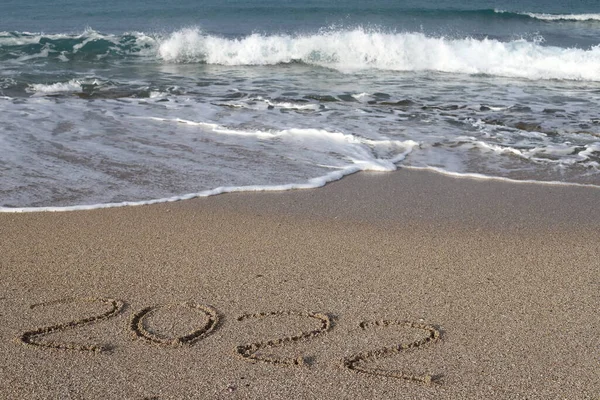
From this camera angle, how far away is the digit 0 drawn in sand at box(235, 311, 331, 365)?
3059mm

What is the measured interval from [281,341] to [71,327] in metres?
1.00

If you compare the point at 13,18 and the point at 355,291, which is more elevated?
the point at 13,18

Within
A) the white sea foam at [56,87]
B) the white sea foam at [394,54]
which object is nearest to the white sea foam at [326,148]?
the white sea foam at [56,87]

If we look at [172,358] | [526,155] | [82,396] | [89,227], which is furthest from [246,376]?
[526,155]

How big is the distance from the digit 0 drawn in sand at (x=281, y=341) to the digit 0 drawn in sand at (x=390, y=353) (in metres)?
0.19

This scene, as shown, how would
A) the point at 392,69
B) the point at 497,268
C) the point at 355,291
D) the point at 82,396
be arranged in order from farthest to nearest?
the point at 392,69 < the point at 497,268 < the point at 355,291 < the point at 82,396

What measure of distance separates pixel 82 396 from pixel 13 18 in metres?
24.9

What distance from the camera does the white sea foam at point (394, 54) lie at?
14.3 metres

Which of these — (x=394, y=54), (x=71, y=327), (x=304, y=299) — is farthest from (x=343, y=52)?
(x=71, y=327)

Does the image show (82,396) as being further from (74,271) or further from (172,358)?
(74,271)

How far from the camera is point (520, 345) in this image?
3223 millimetres

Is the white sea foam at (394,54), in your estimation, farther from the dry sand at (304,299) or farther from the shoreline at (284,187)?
the dry sand at (304,299)

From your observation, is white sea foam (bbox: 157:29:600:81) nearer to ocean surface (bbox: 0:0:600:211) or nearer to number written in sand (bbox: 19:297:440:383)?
ocean surface (bbox: 0:0:600:211)

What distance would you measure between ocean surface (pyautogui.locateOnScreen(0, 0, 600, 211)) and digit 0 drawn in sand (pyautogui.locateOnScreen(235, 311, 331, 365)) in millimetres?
2269
